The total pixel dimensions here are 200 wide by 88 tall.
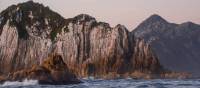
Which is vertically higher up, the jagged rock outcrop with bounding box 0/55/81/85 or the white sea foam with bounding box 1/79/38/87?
the jagged rock outcrop with bounding box 0/55/81/85

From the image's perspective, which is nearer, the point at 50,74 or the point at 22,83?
the point at 22,83

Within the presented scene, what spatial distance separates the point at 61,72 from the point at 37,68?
484 centimetres

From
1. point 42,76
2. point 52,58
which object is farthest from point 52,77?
point 52,58

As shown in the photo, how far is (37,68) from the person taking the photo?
109m

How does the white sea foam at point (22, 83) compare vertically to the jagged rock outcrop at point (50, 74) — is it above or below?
below

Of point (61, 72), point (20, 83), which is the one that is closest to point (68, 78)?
point (61, 72)

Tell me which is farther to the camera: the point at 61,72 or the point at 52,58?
the point at 52,58

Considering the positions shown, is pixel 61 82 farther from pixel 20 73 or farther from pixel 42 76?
pixel 20 73

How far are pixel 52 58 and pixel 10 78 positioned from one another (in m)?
9.88

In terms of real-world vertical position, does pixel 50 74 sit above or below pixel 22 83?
above

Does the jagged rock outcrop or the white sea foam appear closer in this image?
the white sea foam

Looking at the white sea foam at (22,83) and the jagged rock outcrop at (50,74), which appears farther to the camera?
the jagged rock outcrop at (50,74)

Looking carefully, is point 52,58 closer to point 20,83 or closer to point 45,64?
point 45,64

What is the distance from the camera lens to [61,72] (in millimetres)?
109312
